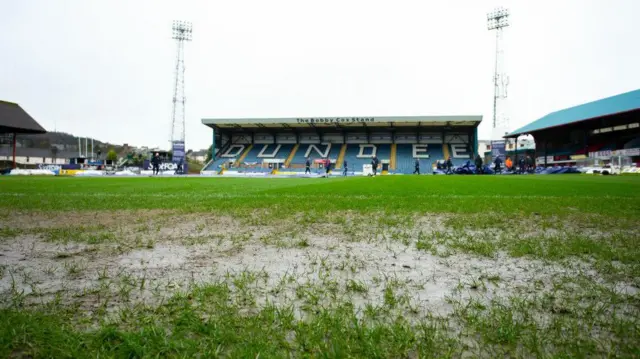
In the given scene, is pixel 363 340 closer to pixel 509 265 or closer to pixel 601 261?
pixel 509 265

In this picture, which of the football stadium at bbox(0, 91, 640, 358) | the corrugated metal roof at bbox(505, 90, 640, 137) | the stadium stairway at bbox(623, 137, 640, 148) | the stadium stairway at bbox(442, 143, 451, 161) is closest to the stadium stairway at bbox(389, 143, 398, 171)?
the stadium stairway at bbox(442, 143, 451, 161)

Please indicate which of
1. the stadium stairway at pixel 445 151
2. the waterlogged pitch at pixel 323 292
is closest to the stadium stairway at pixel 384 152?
the stadium stairway at pixel 445 151

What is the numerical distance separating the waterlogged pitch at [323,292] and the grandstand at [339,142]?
35409 millimetres

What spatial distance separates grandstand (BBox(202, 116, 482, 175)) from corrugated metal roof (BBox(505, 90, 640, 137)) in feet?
22.1

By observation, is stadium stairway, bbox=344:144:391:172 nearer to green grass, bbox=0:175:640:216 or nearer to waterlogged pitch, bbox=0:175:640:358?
green grass, bbox=0:175:640:216

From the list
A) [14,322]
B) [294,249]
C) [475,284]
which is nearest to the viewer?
[14,322]

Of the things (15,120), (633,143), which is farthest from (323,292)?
(15,120)

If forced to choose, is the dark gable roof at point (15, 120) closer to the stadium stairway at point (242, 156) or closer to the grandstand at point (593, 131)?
the stadium stairway at point (242, 156)

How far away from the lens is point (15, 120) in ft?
116

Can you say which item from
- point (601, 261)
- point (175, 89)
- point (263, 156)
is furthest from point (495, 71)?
point (601, 261)

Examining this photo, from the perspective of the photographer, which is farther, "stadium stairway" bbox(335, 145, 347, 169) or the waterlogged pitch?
"stadium stairway" bbox(335, 145, 347, 169)

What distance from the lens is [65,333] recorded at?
1148 mm

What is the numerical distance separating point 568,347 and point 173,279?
1.84 meters

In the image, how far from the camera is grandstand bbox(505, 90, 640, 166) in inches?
1129
